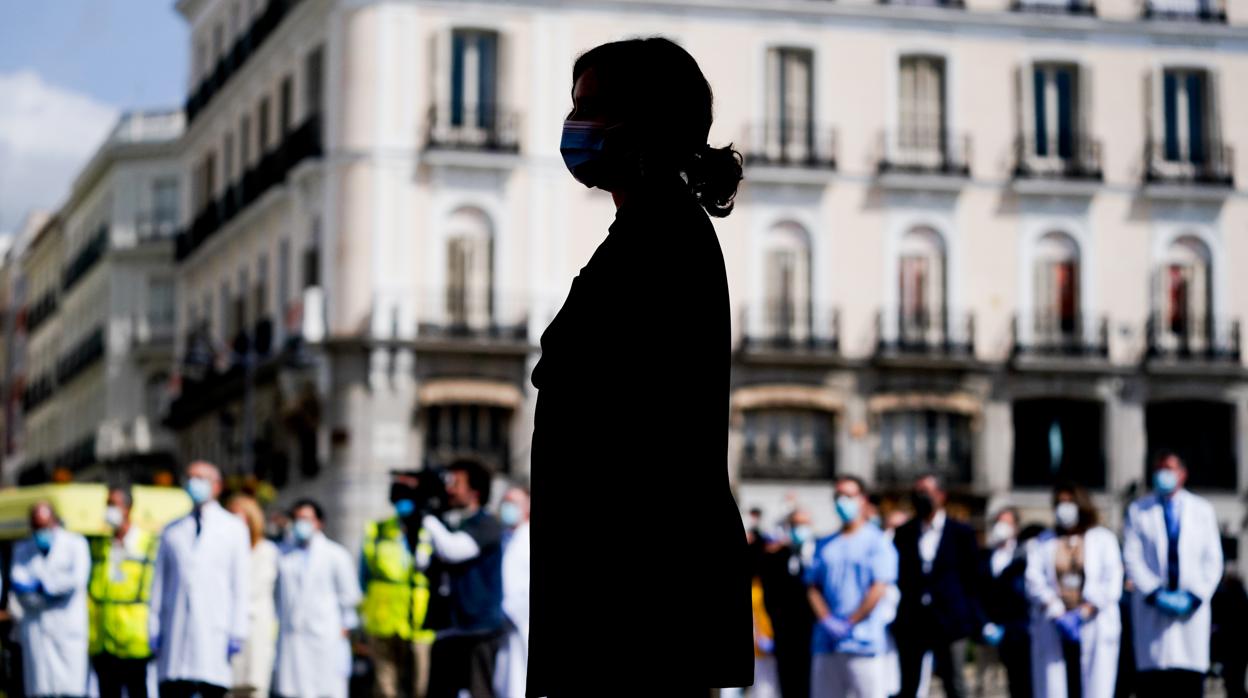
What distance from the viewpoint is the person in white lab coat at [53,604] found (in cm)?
1772

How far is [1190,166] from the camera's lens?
46.5 metres

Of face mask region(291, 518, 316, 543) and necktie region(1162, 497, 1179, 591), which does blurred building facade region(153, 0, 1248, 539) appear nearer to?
face mask region(291, 518, 316, 543)

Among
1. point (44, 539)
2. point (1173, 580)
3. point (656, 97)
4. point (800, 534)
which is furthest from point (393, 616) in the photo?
point (656, 97)

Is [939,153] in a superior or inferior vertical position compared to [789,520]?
superior

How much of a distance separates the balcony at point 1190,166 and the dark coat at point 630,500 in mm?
43303

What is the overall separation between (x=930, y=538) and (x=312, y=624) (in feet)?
17.4

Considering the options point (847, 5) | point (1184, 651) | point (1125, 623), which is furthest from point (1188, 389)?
point (1184, 651)

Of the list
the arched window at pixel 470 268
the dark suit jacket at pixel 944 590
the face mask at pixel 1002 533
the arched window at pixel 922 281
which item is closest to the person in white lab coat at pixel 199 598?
the dark suit jacket at pixel 944 590

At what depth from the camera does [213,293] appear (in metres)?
54.7

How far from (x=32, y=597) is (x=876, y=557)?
269 inches

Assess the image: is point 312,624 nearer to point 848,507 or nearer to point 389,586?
point 389,586

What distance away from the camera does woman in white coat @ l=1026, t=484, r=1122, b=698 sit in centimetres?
1617

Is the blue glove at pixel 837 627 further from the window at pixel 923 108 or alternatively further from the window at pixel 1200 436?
the window at pixel 1200 436

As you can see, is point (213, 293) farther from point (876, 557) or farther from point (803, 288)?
point (876, 557)
